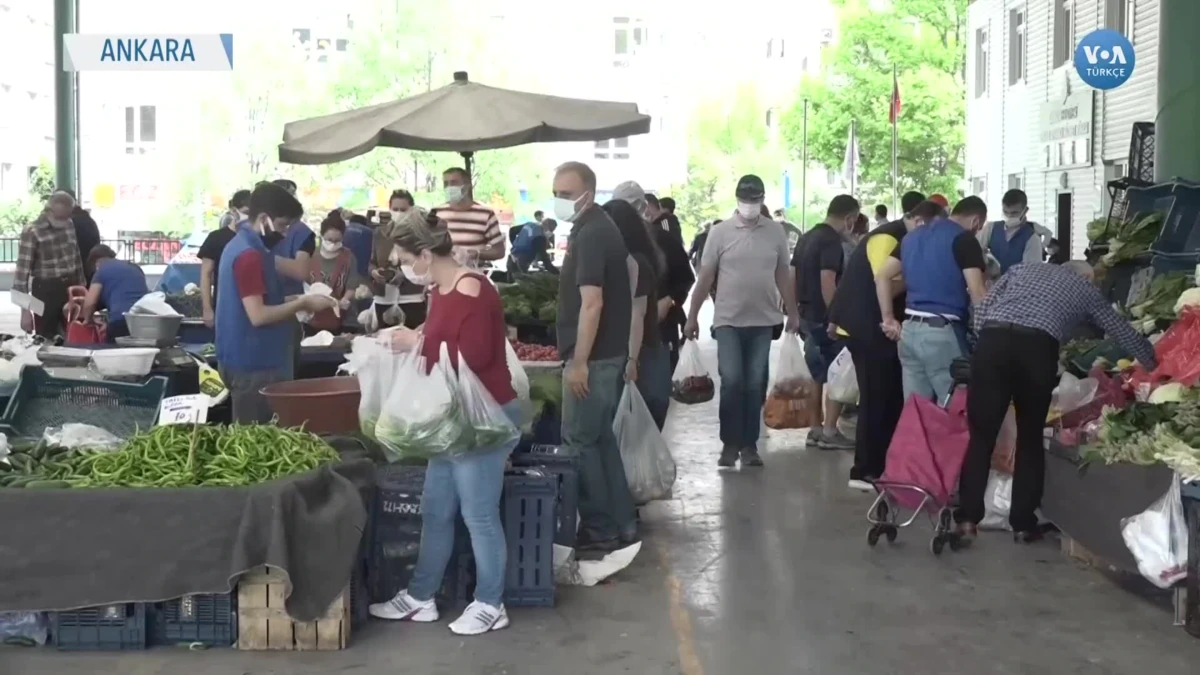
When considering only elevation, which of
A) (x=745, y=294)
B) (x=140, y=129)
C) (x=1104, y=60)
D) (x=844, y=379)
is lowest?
(x=844, y=379)

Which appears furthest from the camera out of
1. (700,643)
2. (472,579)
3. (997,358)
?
(997,358)

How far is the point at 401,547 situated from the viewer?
22.2 feet

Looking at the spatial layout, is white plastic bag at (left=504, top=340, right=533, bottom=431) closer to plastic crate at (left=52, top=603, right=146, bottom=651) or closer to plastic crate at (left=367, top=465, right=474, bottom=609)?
plastic crate at (left=367, top=465, right=474, bottom=609)

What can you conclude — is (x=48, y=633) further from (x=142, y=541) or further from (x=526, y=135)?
(x=526, y=135)

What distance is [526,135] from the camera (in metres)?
11.7

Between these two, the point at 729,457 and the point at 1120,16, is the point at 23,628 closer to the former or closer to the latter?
the point at 729,457

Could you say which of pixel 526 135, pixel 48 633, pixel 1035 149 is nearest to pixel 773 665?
pixel 48 633

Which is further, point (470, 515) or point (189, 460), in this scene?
point (470, 515)

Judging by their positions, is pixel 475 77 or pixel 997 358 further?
pixel 475 77

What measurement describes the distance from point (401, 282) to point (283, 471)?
5.98 metres

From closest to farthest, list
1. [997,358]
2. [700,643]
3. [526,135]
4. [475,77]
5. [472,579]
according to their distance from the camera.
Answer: [700,643] < [472,579] < [997,358] < [526,135] < [475,77]

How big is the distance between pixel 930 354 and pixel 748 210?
1.75 meters

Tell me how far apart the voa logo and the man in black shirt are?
14.6ft

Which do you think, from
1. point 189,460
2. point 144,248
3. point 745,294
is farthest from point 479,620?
point 144,248
